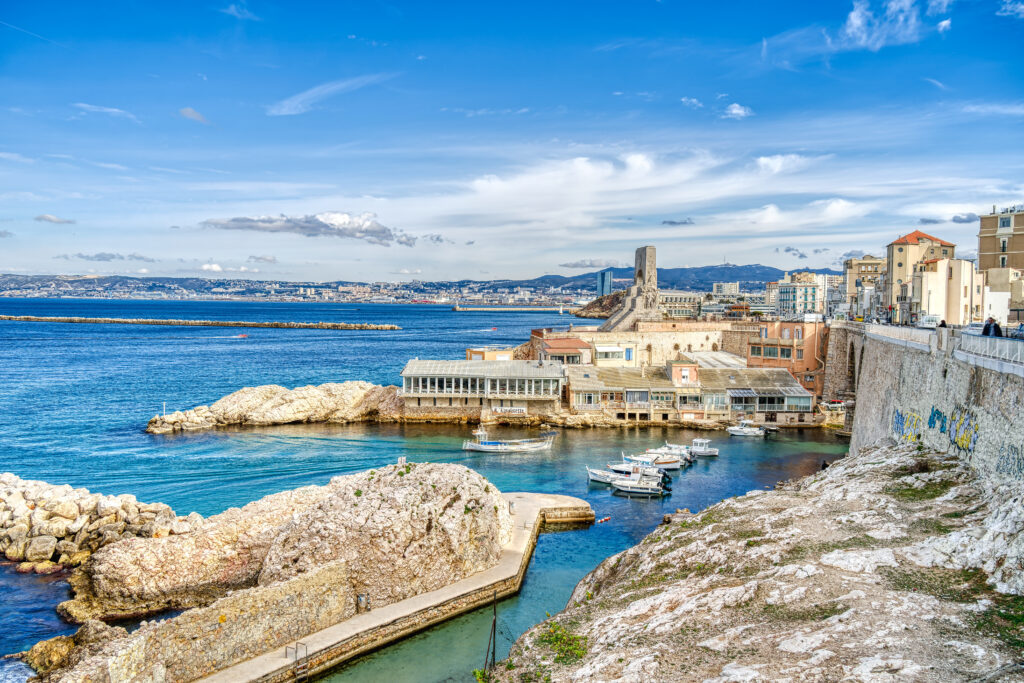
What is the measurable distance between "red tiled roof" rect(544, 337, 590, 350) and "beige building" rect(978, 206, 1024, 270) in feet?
95.8

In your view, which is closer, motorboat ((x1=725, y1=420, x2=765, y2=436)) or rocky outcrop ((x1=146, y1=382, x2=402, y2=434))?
rocky outcrop ((x1=146, y1=382, x2=402, y2=434))

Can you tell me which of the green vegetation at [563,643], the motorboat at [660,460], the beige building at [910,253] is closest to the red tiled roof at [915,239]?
the beige building at [910,253]

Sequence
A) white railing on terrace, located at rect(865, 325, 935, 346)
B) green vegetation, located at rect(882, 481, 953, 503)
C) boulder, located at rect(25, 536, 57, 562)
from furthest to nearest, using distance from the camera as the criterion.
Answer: white railing on terrace, located at rect(865, 325, 935, 346) → boulder, located at rect(25, 536, 57, 562) → green vegetation, located at rect(882, 481, 953, 503)

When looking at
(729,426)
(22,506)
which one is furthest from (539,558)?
(729,426)

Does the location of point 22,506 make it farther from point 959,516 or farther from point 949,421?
point 949,421

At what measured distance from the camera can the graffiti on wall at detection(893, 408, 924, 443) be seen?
2009cm

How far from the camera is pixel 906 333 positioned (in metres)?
25.1

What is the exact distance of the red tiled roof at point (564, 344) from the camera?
55612mm

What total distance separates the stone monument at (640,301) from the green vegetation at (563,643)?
68607mm

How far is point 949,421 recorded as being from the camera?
17.2m

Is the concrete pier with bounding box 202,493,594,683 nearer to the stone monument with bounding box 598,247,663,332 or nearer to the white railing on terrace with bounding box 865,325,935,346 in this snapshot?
the white railing on terrace with bounding box 865,325,935,346

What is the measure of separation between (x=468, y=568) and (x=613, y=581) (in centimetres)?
555

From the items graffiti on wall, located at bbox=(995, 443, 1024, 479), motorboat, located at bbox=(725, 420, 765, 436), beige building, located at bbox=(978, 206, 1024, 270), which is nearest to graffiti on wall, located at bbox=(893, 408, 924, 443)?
graffiti on wall, located at bbox=(995, 443, 1024, 479)

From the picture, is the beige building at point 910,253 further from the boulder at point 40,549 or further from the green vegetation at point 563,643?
the boulder at point 40,549
